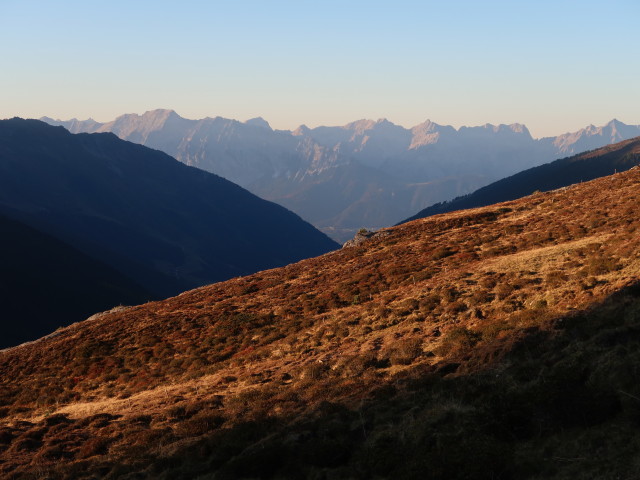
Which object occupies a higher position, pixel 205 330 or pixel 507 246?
pixel 507 246

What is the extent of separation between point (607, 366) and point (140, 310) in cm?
5235

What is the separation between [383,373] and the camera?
25.0m

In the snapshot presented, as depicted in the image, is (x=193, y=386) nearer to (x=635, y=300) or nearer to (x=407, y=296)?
(x=407, y=296)

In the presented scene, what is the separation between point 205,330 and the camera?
44.3 meters

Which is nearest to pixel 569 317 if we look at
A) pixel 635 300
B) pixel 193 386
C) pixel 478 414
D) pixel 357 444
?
pixel 635 300

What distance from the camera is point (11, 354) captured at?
5331 cm

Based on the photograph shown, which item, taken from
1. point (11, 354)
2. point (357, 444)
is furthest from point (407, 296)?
point (11, 354)

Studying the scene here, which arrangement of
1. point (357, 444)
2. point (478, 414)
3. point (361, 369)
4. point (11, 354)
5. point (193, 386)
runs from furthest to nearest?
point (11, 354) → point (193, 386) → point (361, 369) → point (357, 444) → point (478, 414)

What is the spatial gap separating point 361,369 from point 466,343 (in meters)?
5.26

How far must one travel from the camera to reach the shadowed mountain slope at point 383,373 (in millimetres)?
15055

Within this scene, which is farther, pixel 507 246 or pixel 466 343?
pixel 507 246

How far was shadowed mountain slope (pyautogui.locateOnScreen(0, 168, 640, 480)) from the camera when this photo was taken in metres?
15.1

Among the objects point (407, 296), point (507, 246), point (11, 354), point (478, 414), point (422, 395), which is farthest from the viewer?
point (11, 354)

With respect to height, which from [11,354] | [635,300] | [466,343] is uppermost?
[635,300]
